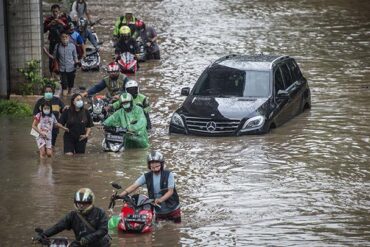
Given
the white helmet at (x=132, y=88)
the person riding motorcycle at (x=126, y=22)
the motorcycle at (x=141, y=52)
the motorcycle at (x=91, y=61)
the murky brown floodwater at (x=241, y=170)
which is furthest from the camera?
the motorcycle at (x=141, y=52)

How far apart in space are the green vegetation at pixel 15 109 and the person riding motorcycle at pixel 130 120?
4.90 meters

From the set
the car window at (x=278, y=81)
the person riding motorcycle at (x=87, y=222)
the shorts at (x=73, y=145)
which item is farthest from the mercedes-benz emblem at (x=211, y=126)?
the person riding motorcycle at (x=87, y=222)

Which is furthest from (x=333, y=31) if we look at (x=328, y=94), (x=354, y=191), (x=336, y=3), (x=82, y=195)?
(x=82, y=195)

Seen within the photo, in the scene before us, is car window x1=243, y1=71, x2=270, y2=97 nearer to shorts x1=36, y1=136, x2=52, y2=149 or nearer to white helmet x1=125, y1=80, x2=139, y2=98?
white helmet x1=125, y1=80, x2=139, y2=98

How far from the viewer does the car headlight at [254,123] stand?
2345 centimetres

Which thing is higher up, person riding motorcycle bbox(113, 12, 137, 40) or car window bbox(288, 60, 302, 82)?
person riding motorcycle bbox(113, 12, 137, 40)

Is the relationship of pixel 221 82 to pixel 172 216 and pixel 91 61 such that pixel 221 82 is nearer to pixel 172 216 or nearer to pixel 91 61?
pixel 91 61

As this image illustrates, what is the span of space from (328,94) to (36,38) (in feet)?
24.8

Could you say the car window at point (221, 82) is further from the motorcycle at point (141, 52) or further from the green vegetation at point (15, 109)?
the motorcycle at point (141, 52)

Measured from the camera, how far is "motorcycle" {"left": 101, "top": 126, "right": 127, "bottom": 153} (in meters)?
22.2

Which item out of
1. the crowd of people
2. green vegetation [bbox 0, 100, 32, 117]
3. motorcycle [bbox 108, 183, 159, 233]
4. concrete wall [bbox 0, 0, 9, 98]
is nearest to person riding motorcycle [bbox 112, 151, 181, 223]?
the crowd of people

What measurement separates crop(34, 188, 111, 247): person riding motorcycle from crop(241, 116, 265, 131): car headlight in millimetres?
9914

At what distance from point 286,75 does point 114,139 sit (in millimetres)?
5296

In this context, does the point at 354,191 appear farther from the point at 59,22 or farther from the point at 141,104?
the point at 59,22
